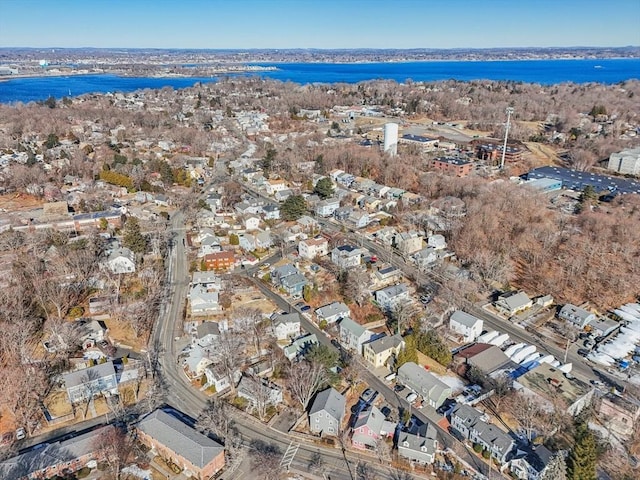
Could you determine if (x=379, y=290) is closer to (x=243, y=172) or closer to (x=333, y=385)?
(x=333, y=385)

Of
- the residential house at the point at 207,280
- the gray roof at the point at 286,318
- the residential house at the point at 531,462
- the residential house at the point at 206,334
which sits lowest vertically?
the residential house at the point at 531,462

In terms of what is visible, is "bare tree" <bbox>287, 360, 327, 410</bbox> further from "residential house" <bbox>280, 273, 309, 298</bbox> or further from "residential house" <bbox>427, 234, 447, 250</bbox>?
"residential house" <bbox>427, 234, 447, 250</bbox>

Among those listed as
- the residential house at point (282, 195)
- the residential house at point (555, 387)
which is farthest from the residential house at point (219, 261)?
the residential house at point (555, 387)

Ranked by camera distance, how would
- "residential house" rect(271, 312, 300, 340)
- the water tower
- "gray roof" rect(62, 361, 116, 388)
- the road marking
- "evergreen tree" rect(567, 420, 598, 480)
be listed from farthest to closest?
the water tower → "residential house" rect(271, 312, 300, 340) → "gray roof" rect(62, 361, 116, 388) → the road marking → "evergreen tree" rect(567, 420, 598, 480)

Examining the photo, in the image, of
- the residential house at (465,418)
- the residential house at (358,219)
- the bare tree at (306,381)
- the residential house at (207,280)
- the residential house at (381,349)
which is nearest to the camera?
the residential house at (465,418)

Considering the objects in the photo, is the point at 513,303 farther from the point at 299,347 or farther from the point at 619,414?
the point at 299,347

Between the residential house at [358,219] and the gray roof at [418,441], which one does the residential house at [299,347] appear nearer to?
the gray roof at [418,441]

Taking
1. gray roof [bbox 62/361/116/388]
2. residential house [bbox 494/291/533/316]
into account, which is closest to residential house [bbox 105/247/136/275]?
gray roof [bbox 62/361/116/388]
